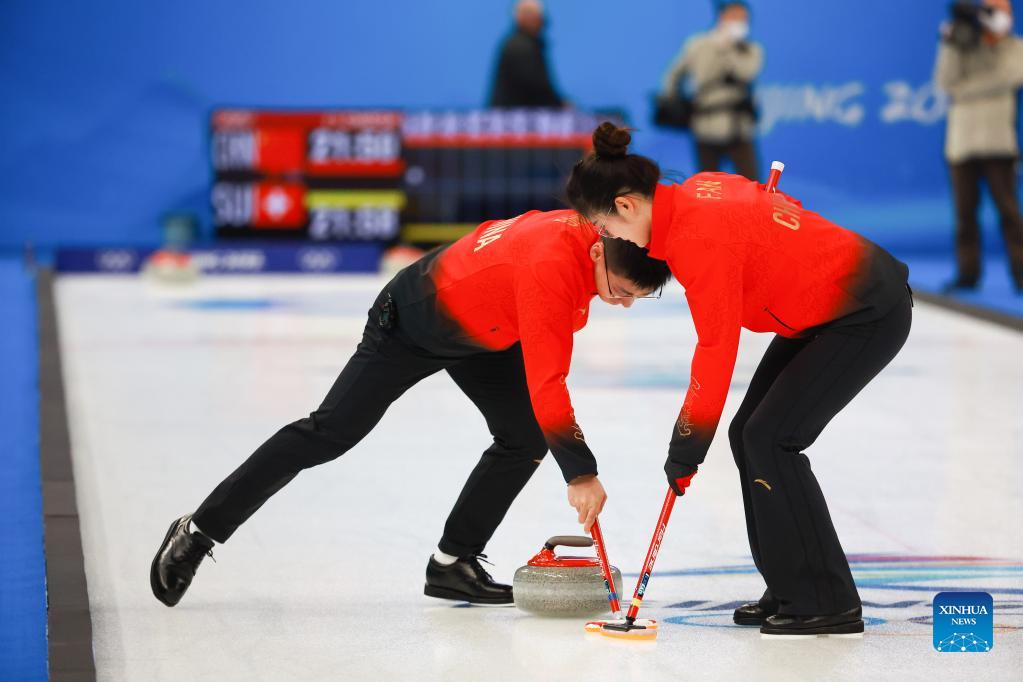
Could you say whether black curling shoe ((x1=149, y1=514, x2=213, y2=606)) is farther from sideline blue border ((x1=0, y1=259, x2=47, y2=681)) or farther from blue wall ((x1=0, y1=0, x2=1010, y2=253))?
blue wall ((x1=0, y1=0, x2=1010, y2=253))

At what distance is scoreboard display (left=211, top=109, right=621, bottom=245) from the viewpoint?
A: 42.4 ft

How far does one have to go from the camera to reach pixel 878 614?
11.8 feet

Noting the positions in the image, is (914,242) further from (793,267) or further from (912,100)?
(793,267)

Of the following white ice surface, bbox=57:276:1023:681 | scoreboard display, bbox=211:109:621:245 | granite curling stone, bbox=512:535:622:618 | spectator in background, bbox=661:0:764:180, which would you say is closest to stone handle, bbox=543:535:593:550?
granite curling stone, bbox=512:535:622:618

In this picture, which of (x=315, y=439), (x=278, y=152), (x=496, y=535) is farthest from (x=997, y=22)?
(x=315, y=439)

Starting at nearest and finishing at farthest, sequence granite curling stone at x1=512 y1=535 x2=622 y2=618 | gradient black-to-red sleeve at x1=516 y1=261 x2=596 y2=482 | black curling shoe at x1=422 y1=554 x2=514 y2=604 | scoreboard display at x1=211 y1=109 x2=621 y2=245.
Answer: gradient black-to-red sleeve at x1=516 y1=261 x2=596 y2=482
granite curling stone at x1=512 y1=535 x2=622 y2=618
black curling shoe at x1=422 y1=554 x2=514 y2=604
scoreboard display at x1=211 y1=109 x2=621 y2=245

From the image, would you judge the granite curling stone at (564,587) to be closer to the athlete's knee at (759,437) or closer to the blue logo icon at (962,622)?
the athlete's knee at (759,437)

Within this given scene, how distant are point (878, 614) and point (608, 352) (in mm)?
5030

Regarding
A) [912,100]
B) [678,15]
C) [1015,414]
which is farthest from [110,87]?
[1015,414]

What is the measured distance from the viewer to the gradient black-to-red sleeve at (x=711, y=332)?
315 cm

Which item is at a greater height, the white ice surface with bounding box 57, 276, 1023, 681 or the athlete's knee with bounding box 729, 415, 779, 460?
the athlete's knee with bounding box 729, 415, 779, 460

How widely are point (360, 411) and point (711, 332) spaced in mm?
824

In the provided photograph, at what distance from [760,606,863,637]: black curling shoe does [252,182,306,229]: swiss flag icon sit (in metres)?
9.95

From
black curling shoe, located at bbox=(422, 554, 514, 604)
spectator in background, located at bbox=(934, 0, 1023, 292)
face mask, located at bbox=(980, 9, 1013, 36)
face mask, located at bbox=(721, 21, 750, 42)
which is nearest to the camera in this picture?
black curling shoe, located at bbox=(422, 554, 514, 604)
